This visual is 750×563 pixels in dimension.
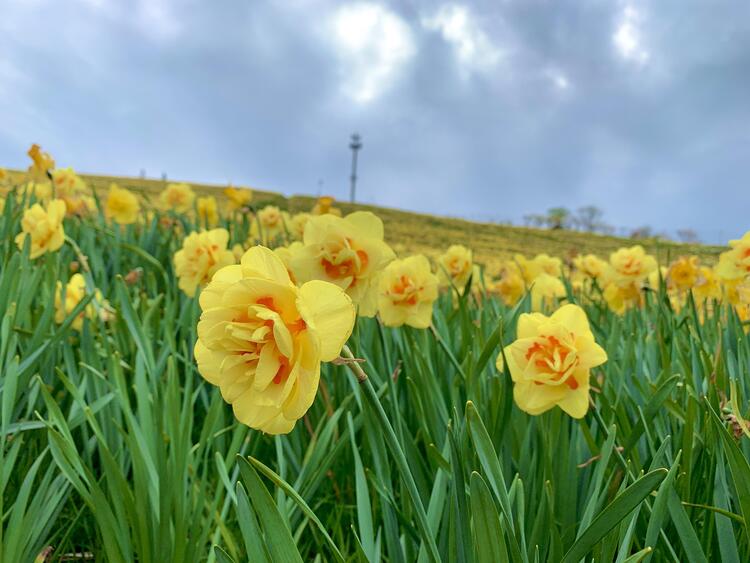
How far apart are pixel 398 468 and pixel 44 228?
5.93 ft

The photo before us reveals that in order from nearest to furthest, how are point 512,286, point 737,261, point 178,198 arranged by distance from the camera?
point 737,261
point 512,286
point 178,198

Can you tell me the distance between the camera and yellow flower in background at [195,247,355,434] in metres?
0.54

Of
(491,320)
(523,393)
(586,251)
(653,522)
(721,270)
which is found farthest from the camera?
(586,251)

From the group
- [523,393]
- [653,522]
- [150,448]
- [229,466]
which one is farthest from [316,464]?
[653,522]

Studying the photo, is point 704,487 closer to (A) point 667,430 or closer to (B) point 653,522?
(A) point 667,430

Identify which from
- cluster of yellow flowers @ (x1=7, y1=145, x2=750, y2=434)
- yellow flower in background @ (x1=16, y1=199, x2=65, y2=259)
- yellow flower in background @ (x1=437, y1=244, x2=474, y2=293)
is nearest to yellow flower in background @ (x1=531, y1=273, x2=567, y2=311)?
yellow flower in background @ (x1=437, y1=244, x2=474, y2=293)

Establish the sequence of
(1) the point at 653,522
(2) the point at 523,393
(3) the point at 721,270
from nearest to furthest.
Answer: (1) the point at 653,522 < (2) the point at 523,393 < (3) the point at 721,270

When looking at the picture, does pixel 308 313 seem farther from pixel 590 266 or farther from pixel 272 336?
pixel 590 266

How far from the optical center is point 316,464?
119 centimetres

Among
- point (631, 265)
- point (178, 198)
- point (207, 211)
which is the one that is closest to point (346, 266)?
point (631, 265)

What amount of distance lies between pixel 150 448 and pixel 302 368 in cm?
72

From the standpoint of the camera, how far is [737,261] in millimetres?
1572

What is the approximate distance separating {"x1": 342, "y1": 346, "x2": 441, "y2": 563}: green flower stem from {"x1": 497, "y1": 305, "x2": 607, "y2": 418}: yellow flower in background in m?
0.35

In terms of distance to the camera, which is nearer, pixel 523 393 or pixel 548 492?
pixel 548 492
